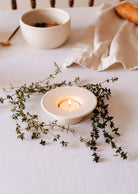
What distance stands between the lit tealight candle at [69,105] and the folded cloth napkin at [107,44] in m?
0.22

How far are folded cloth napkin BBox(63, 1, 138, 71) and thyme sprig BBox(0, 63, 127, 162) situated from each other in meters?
0.15

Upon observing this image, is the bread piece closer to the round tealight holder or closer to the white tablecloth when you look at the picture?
the white tablecloth

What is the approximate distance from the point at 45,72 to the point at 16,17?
0.39 m

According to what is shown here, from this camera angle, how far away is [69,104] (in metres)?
0.71

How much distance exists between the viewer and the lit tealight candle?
0.71 m

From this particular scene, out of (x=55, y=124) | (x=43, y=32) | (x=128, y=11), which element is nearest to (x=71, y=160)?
(x=55, y=124)

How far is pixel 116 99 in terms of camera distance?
2.60 ft

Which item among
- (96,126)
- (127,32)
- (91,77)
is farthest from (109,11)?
(96,126)

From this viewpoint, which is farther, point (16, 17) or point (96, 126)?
point (16, 17)

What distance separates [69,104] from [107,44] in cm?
37

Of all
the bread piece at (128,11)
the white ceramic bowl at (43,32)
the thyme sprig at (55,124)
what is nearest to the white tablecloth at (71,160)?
the thyme sprig at (55,124)

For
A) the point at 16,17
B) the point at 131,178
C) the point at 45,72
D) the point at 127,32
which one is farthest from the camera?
the point at 16,17

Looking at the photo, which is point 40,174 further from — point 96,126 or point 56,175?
point 96,126

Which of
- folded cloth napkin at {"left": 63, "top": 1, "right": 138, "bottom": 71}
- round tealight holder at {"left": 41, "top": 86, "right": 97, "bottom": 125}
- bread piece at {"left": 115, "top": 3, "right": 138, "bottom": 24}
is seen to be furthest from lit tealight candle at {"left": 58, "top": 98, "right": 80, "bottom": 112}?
bread piece at {"left": 115, "top": 3, "right": 138, "bottom": 24}
